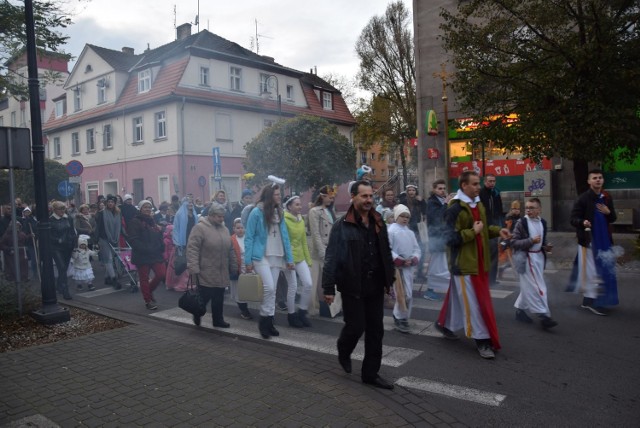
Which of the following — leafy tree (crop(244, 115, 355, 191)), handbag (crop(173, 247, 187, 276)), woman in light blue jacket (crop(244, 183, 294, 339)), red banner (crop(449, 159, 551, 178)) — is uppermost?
leafy tree (crop(244, 115, 355, 191))

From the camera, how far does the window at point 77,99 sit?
119 ft

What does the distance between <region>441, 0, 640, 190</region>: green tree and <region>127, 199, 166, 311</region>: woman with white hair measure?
8117mm

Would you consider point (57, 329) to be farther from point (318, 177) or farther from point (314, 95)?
point (314, 95)

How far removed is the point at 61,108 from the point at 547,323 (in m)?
40.9

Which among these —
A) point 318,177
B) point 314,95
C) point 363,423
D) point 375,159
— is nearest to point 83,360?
point 363,423

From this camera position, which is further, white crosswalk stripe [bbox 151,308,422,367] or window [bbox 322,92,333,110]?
window [bbox 322,92,333,110]

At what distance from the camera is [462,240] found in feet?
17.4

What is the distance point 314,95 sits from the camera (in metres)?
37.3

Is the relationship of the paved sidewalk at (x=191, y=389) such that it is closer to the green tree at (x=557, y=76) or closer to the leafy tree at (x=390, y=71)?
the green tree at (x=557, y=76)

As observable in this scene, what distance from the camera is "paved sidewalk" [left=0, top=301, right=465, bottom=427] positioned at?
396cm

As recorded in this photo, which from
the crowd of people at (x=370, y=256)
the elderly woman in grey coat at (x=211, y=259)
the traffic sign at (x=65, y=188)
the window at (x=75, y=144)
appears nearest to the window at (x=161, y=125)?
the window at (x=75, y=144)

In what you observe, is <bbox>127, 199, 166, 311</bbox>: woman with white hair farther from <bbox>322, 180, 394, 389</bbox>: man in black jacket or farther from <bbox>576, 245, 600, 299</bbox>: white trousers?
<bbox>576, 245, 600, 299</bbox>: white trousers

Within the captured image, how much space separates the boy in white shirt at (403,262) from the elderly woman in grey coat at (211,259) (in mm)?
2221

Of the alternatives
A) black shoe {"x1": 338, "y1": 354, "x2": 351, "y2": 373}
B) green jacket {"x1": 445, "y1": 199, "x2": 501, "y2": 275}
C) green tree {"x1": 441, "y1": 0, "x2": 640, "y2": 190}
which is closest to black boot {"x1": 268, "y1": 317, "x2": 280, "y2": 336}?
black shoe {"x1": 338, "y1": 354, "x2": 351, "y2": 373}
